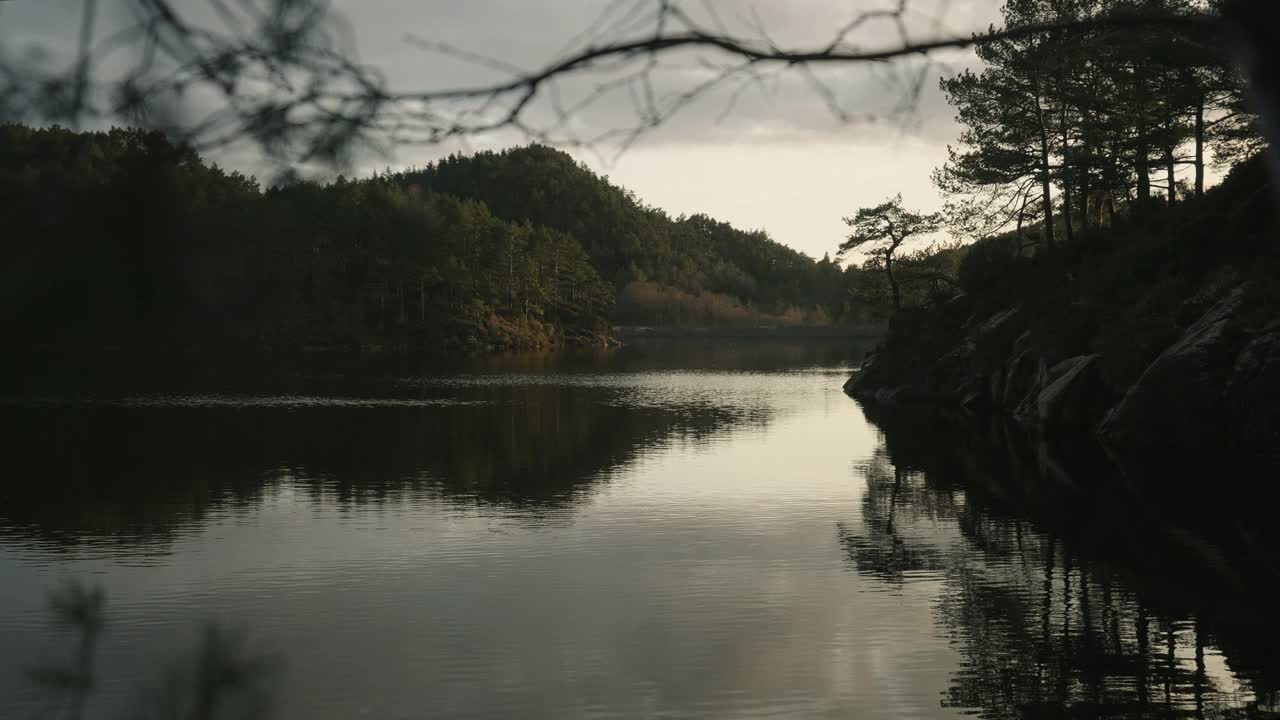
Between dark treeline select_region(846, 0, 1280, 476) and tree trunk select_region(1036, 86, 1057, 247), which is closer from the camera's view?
dark treeline select_region(846, 0, 1280, 476)

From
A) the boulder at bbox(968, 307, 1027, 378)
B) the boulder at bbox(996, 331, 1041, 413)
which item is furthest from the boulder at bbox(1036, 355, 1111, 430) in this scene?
the boulder at bbox(968, 307, 1027, 378)

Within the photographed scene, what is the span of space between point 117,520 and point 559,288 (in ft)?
382

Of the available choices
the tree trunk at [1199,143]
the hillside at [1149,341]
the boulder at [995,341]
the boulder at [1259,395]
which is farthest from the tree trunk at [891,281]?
the boulder at [1259,395]

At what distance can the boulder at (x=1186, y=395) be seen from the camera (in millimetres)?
21438

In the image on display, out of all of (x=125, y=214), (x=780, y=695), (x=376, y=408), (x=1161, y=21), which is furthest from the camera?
(x=376, y=408)

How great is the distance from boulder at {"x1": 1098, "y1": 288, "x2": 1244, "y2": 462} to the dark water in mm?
2594

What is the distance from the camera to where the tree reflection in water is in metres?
9.14

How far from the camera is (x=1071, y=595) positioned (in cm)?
1240

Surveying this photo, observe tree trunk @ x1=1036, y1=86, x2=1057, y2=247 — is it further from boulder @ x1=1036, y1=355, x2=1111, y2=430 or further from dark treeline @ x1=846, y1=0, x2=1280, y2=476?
boulder @ x1=1036, y1=355, x2=1111, y2=430

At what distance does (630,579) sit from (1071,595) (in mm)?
4919

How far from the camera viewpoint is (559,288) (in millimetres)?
133000

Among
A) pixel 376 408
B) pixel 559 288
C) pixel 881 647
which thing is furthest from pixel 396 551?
pixel 559 288

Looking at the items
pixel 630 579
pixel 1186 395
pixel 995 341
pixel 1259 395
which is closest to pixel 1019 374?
pixel 995 341

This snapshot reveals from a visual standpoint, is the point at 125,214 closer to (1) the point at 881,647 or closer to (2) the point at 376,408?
(1) the point at 881,647
